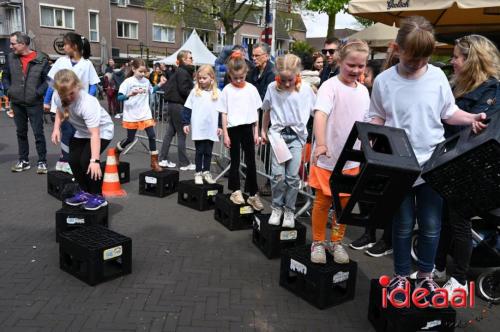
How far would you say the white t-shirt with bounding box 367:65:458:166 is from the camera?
300 cm

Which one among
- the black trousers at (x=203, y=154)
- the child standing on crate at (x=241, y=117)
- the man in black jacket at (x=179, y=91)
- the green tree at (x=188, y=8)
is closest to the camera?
the child standing on crate at (x=241, y=117)

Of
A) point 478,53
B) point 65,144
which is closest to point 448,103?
point 478,53

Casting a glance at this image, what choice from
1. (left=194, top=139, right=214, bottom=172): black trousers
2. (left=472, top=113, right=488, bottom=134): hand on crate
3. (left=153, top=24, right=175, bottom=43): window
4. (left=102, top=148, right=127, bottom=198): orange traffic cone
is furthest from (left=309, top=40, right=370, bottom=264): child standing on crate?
(left=153, top=24, right=175, bottom=43): window

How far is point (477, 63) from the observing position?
3.57 m

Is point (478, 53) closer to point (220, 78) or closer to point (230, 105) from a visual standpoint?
point (230, 105)

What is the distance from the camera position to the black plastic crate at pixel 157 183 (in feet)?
21.6

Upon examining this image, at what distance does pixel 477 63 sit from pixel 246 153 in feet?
9.30

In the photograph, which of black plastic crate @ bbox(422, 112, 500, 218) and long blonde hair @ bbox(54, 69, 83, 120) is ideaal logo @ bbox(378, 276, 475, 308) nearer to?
black plastic crate @ bbox(422, 112, 500, 218)

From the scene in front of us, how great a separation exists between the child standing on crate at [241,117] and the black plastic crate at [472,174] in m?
3.16

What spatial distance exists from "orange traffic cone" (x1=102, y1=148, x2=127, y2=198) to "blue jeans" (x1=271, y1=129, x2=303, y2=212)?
9.63 ft

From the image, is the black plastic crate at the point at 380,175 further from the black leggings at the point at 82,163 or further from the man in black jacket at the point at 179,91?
the man in black jacket at the point at 179,91

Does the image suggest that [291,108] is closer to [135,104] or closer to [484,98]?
[484,98]

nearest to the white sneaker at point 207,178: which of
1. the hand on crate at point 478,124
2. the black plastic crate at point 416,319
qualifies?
the black plastic crate at point 416,319

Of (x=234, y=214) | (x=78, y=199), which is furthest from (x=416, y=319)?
(x=78, y=199)
